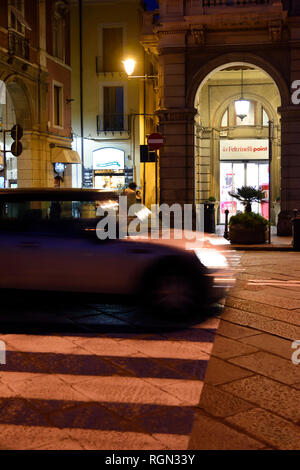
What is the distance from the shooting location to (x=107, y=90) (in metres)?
35.5

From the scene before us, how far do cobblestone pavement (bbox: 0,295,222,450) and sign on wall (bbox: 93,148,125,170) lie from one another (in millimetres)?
28059

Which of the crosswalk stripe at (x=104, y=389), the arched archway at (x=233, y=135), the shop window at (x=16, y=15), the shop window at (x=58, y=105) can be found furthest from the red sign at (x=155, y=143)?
the crosswalk stripe at (x=104, y=389)

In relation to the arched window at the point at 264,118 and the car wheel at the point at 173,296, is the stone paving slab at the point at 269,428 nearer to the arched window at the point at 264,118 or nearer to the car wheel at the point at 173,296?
the car wheel at the point at 173,296

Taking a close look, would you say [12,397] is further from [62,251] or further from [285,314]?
[285,314]

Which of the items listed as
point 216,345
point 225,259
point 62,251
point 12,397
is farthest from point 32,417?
point 225,259

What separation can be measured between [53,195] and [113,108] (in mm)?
29184

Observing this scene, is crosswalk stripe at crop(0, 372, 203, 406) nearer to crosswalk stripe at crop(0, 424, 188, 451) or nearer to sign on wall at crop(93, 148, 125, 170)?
crosswalk stripe at crop(0, 424, 188, 451)

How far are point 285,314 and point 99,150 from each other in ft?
94.9

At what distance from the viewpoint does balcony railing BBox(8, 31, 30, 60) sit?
24.5 meters

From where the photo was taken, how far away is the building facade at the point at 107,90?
34.9 m

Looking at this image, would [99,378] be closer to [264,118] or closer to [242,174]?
[242,174]

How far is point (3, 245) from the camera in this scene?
293 inches

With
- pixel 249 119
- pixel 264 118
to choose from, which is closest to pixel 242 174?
pixel 249 119

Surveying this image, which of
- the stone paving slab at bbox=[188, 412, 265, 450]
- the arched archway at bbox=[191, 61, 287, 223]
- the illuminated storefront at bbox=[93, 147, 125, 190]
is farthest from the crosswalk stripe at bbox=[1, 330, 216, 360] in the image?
the illuminated storefront at bbox=[93, 147, 125, 190]
